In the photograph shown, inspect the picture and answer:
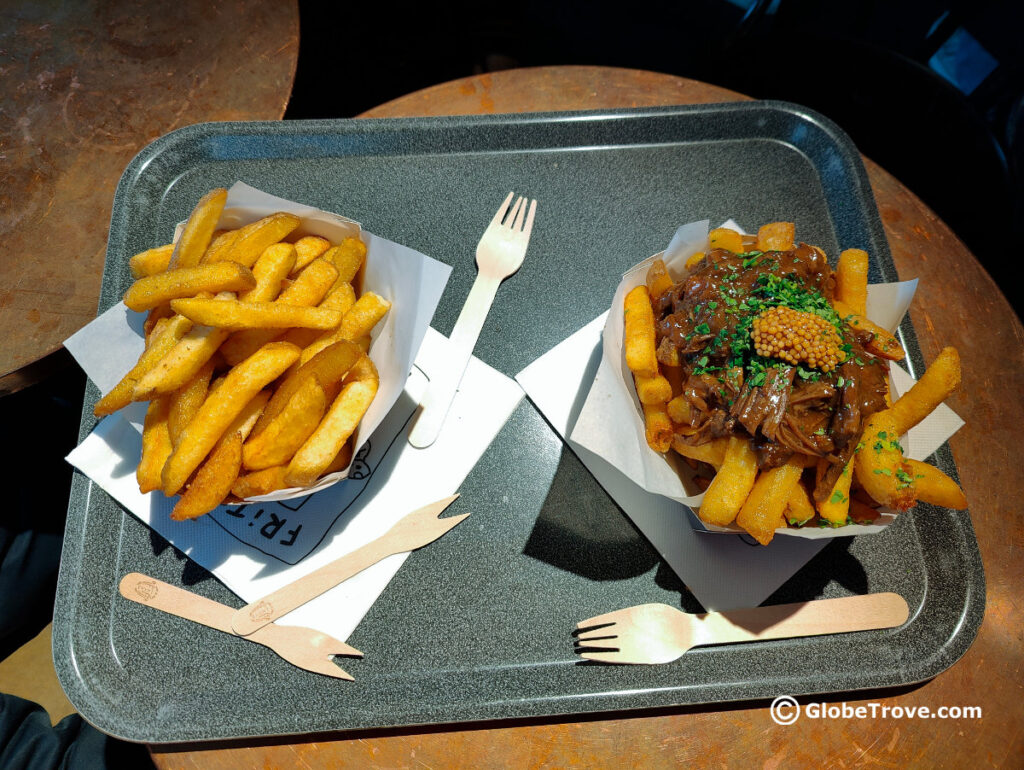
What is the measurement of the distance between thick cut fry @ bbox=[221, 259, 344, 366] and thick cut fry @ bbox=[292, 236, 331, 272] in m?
0.08

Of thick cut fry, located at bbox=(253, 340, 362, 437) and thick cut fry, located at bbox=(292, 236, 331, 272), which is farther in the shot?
thick cut fry, located at bbox=(292, 236, 331, 272)

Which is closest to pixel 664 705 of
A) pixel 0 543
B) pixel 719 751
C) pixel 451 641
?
pixel 719 751

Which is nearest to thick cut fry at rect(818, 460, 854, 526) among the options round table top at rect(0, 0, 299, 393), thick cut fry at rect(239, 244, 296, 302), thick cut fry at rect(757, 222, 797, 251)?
thick cut fry at rect(757, 222, 797, 251)

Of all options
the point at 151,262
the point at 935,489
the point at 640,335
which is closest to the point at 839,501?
the point at 935,489

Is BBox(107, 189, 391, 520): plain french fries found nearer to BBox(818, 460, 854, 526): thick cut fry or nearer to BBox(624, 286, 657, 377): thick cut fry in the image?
BBox(624, 286, 657, 377): thick cut fry

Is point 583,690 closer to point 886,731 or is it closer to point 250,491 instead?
point 886,731

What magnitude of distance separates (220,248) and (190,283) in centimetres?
18

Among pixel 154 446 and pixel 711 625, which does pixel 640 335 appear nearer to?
pixel 711 625

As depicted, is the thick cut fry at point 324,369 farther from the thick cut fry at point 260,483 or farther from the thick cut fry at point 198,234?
the thick cut fry at point 198,234

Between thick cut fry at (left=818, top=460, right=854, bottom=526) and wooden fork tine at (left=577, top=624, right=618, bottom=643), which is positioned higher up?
thick cut fry at (left=818, top=460, right=854, bottom=526)

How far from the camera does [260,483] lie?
49.4 inches

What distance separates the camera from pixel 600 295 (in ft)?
6.05

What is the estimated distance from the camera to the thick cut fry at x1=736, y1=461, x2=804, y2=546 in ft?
3.99

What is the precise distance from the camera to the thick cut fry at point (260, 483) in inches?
49.4
